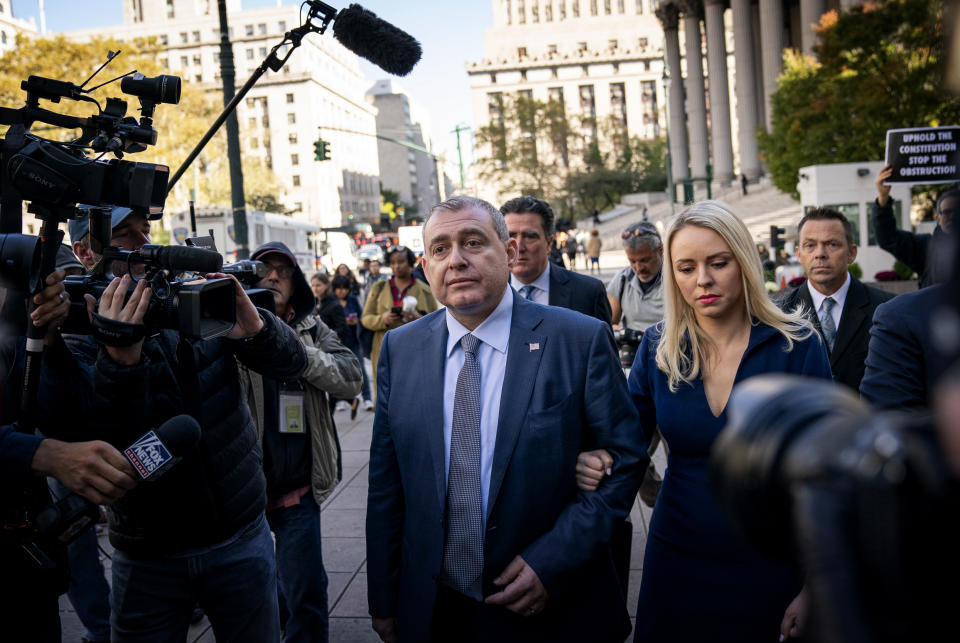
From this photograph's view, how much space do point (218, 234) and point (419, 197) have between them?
14645cm

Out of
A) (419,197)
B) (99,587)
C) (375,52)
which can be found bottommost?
(99,587)

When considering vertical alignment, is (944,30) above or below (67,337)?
above

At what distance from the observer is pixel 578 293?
521 centimetres

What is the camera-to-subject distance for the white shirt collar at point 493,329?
2.79m

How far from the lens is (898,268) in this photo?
15906 millimetres

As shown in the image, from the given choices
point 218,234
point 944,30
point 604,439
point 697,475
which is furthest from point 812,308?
point 218,234

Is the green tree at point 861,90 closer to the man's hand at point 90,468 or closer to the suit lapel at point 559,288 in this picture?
the suit lapel at point 559,288

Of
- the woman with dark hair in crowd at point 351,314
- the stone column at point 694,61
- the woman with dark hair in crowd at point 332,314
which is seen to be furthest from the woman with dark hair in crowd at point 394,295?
the stone column at point 694,61

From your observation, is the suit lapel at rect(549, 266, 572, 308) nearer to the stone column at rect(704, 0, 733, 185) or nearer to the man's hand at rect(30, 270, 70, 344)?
the man's hand at rect(30, 270, 70, 344)

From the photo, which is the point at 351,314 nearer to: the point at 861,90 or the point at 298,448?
the point at 298,448

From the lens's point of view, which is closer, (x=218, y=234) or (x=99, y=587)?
(x=99, y=587)

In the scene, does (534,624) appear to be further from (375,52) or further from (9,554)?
(375,52)

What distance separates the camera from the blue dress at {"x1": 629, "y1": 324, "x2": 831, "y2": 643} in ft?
8.63

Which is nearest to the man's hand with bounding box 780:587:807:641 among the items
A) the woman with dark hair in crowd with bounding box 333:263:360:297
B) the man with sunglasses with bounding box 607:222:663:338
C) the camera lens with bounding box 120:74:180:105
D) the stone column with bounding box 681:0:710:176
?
the camera lens with bounding box 120:74:180:105
